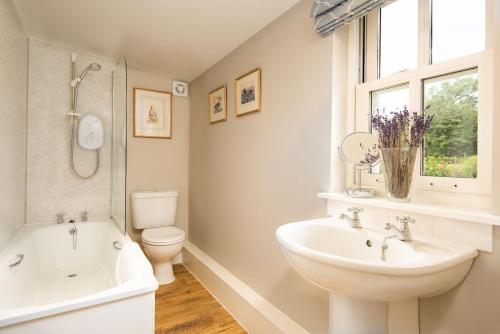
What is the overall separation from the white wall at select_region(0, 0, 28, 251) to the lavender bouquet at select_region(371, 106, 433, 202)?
6.95 feet

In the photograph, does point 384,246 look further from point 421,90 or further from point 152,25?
point 152,25

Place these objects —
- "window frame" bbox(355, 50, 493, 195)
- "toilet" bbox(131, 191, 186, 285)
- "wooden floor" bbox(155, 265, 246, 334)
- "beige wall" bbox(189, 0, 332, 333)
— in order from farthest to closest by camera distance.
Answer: "toilet" bbox(131, 191, 186, 285), "wooden floor" bbox(155, 265, 246, 334), "beige wall" bbox(189, 0, 332, 333), "window frame" bbox(355, 50, 493, 195)

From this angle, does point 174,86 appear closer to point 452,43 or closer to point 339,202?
point 339,202

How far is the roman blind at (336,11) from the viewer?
1.17 meters

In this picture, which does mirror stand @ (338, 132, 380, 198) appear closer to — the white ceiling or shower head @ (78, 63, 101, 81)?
the white ceiling

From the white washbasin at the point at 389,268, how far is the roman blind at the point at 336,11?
1.04 metres

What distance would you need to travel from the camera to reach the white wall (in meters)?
1.51

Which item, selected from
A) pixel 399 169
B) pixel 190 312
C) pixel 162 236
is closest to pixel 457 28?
pixel 399 169

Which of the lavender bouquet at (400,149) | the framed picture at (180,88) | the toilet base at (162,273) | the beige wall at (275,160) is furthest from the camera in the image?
the framed picture at (180,88)

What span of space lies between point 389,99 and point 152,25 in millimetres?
1723

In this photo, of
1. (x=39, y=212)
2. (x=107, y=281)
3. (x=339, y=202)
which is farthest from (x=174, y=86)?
(x=339, y=202)

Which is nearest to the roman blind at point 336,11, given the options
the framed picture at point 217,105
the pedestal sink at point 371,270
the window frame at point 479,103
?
the window frame at point 479,103

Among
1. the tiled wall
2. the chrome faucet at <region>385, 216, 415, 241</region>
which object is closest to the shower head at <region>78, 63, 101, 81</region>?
the tiled wall

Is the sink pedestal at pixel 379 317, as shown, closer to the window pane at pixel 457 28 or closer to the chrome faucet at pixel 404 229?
the chrome faucet at pixel 404 229
